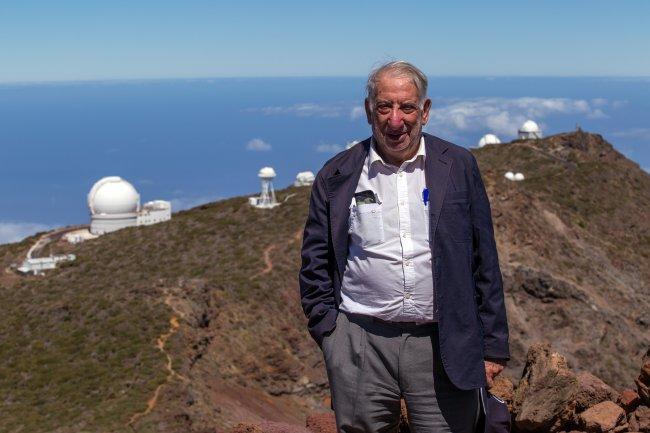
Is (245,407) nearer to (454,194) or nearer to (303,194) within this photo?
(454,194)

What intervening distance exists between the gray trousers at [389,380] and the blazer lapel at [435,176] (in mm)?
676

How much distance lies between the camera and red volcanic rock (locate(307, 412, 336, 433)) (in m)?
8.94

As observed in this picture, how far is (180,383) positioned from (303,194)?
27681 millimetres

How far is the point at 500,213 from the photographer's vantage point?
33.8m

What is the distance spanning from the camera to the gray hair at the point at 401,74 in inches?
199

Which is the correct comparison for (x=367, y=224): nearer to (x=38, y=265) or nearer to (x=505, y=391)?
(x=505, y=391)

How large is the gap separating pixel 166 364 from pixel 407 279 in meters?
14.6

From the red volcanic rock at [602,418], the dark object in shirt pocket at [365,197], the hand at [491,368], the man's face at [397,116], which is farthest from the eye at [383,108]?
the red volcanic rock at [602,418]

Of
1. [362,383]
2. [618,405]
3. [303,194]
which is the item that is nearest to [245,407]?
[618,405]

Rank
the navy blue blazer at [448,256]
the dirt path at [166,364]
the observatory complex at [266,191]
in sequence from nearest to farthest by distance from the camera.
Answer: the navy blue blazer at [448,256], the dirt path at [166,364], the observatory complex at [266,191]

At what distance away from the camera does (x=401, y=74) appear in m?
5.03

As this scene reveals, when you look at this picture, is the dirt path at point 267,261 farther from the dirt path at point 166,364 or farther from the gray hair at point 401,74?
the gray hair at point 401,74

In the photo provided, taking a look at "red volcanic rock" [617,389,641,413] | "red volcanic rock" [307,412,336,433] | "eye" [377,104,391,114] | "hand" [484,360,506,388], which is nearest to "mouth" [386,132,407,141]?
"eye" [377,104,391,114]

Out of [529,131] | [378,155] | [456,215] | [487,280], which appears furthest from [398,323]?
[529,131]
